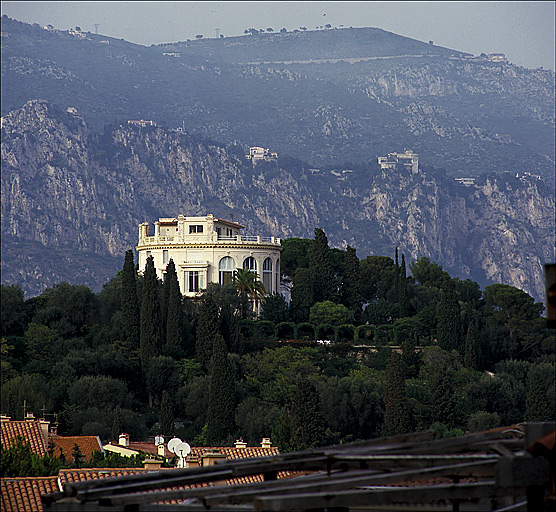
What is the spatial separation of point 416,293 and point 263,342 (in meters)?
16.9

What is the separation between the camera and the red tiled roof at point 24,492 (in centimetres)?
2555

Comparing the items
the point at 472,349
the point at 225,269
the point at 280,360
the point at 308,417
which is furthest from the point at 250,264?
the point at 308,417

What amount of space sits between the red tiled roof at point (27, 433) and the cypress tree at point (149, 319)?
41411mm

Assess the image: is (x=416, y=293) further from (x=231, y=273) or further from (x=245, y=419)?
(x=245, y=419)

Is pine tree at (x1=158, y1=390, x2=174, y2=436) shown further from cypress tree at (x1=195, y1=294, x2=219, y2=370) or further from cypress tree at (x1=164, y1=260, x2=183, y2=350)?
cypress tree at (x1=195, y1=294, x2=219, y2=370)

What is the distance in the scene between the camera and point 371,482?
9977 mm

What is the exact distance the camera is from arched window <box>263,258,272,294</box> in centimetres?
10356

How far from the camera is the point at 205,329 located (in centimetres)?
9194

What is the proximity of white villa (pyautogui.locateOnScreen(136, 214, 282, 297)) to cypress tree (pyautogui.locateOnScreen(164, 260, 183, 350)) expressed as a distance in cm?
734

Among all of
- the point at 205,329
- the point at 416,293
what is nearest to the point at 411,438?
the point at 205,329

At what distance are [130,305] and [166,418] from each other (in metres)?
11.9

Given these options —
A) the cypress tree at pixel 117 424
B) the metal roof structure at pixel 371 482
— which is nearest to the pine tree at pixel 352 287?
the cypress tree at pixel 117 424

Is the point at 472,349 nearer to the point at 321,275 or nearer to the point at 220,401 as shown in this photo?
the point at 321,275

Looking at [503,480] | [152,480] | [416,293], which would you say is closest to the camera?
[503,480]
